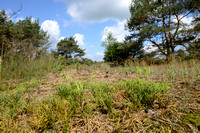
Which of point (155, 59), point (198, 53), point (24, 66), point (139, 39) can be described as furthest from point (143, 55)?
point (24, 66)

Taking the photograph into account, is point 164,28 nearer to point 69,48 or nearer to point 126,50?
point 126,50

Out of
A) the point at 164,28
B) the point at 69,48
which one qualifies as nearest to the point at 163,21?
the point at 164,28

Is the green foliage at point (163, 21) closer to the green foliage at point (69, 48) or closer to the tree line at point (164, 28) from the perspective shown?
the tree line at point (164, 28)

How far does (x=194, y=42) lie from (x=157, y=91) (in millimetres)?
14403

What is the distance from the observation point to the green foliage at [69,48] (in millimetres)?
16763

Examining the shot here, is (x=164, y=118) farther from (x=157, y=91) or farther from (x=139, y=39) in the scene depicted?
(x=139, y=39)

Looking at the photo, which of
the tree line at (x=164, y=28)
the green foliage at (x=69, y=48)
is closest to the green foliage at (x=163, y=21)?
the tree line at (x=164, y=28)

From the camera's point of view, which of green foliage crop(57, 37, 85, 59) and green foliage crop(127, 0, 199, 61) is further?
green foliage crop(57, 37, 85, 59)

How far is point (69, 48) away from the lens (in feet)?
55.7

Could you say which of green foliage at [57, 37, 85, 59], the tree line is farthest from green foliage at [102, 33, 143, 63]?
green foliage at [57, 37, 85, 59]

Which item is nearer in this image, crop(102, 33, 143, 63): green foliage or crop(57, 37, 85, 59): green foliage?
crop(102, 33, 143, 63): green foliage

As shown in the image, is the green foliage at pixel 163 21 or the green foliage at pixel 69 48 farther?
the green foliage at pixel 69 48

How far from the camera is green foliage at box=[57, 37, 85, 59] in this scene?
16763 mm

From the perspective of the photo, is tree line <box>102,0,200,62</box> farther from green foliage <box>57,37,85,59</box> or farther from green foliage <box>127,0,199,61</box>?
green foliage <box>57,37,85,59</box>
